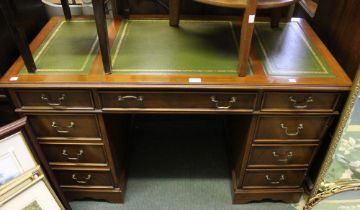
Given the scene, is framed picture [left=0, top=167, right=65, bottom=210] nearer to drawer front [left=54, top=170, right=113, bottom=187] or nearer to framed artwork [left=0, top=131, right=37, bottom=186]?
framed artwork [left=0, top=131, right=37, bottom=186]

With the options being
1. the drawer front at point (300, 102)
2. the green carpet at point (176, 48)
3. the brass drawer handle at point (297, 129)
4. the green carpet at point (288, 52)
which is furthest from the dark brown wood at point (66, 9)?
the brass drawer handle at point (297, 129)

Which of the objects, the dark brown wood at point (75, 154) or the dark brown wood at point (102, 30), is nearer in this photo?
the dark brown wood at point (102, 30)

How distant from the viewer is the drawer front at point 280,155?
1358 millimetres

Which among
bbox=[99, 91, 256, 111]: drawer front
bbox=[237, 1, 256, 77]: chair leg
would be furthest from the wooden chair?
bbox=[99, 91, 256, 111]: drawer front

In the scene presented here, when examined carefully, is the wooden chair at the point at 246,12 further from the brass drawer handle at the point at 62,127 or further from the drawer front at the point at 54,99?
the brass drawer handle at the point at 62,127

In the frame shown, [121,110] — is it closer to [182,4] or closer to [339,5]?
[182,4]

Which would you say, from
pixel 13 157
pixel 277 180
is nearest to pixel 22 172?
pixel 13 157

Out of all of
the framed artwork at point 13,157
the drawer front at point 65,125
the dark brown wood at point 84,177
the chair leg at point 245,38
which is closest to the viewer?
the chair leg at point 245,38

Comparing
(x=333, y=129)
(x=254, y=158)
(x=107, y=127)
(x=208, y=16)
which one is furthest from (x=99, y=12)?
(x=333, y=129)

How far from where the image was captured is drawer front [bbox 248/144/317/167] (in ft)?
4.46

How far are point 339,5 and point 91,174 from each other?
1.38m

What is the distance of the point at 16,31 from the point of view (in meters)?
1.09

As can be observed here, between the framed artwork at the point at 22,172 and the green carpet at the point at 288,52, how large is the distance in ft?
3.25

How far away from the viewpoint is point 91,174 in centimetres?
148
